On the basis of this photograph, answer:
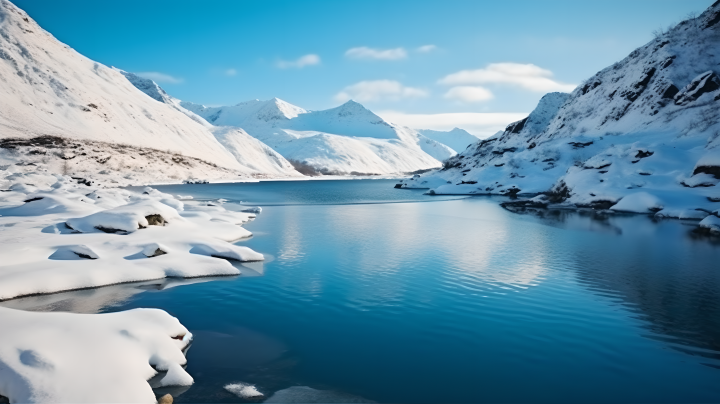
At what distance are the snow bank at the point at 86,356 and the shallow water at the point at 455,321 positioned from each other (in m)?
0.90

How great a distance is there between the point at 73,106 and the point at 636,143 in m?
154

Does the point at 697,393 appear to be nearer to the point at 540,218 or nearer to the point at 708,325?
the point at 708,325

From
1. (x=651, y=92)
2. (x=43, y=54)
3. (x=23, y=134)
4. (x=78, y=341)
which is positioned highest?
(x=43, y=54)

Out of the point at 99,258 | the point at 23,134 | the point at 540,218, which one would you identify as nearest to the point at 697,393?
the point at 99,258

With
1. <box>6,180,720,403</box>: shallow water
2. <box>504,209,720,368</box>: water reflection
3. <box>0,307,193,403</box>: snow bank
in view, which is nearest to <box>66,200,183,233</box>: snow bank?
<box>6,180,720,403</box>: shallow water

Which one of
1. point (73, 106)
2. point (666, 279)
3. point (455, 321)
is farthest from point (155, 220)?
point (73, 106)

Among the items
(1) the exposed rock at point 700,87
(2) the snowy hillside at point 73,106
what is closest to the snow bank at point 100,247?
(1) the exposed rock at point 700,87

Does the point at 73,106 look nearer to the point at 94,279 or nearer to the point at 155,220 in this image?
the point at 155,220

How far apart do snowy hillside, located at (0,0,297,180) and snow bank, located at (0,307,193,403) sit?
11295 cm

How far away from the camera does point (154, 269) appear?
18047 mm

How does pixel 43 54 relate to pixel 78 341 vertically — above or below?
above

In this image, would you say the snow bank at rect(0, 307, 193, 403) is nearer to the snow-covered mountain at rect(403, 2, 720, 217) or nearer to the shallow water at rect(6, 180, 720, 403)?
the shallow water at rect(6, 180, 720, 403)

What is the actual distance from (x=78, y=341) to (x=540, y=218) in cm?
4332

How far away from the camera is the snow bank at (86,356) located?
765cm
